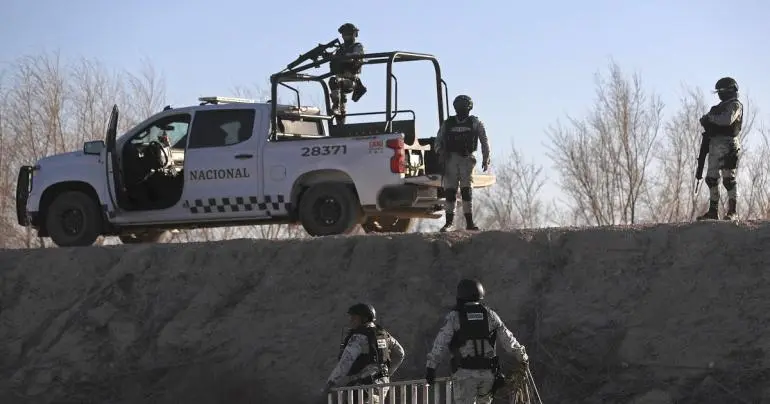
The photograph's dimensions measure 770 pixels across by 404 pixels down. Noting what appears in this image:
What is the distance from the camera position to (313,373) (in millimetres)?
12328

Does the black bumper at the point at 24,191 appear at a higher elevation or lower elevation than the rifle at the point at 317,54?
lower

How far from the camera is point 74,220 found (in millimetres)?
14758

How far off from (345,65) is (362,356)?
5.79 m

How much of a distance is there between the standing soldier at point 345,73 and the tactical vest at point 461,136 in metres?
1.64

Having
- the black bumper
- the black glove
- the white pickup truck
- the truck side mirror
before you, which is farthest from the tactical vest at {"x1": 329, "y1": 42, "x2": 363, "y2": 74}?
the black glove

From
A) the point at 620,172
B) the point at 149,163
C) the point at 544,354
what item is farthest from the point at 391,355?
the point at 620,172

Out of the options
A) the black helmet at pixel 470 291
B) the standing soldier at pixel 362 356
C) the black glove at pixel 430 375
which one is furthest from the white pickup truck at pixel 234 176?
the black glove at pixel 430 375

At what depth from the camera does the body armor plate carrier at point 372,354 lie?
30.1 ft

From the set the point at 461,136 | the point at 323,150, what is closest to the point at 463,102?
the point at 461,136

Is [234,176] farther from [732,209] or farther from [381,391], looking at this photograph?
[732,209]

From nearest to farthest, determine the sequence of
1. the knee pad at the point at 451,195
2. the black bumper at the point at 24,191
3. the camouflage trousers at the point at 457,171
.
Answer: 1. the camouflage trousers at the point at 457,171
2. the knee pad at the point at 451,195
3. the black bumper at the point at 24,191

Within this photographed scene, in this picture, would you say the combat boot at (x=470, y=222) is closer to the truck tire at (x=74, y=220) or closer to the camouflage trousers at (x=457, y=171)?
the camouflage trousers at (x=457, y=171)

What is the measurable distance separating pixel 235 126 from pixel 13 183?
612 inches

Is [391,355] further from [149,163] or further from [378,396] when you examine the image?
[149,163]
